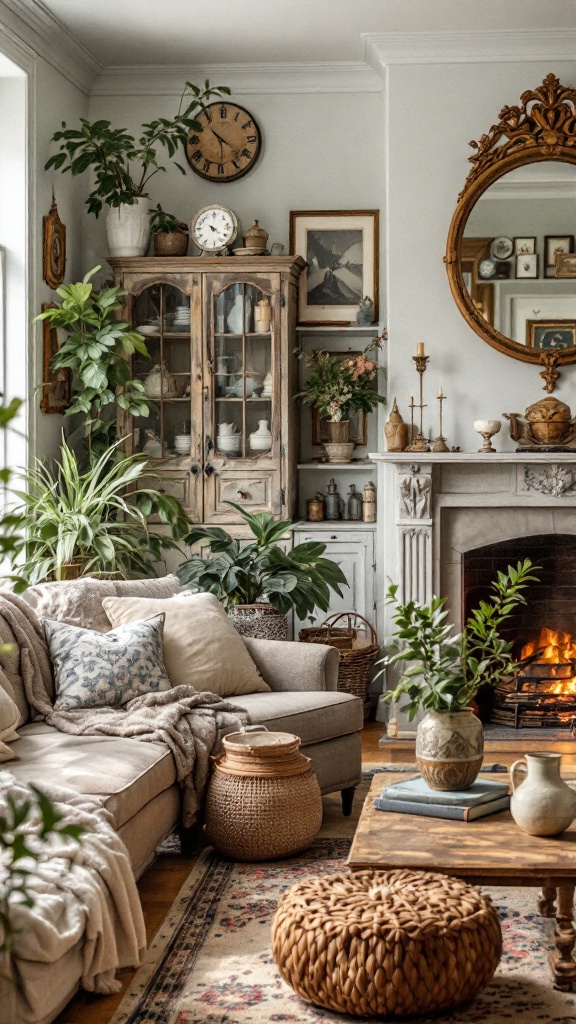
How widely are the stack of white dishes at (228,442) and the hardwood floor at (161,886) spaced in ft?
4.90

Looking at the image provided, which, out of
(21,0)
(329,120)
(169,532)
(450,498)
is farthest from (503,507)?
(21,0)

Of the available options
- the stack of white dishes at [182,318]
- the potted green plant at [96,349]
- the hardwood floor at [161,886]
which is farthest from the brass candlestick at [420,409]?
the hardwood floor at [161,886]

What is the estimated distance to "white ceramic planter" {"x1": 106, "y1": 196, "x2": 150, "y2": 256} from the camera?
18.5 ft

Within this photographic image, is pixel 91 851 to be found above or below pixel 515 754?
above

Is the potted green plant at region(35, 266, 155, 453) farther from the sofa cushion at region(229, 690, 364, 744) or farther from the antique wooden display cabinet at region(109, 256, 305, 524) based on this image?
the sofa cushion at region(229, 690, 364, 744)

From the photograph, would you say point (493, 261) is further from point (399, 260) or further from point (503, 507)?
point (503, 507)

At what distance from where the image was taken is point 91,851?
2.64 m

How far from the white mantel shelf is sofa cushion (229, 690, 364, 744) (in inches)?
57.5

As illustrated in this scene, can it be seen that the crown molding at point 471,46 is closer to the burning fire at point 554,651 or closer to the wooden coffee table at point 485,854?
the burning fire at point 554,651

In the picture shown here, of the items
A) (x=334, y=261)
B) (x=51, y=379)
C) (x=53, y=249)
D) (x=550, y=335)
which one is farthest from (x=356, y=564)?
(x=53, y=249)

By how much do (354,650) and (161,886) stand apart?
2.16m

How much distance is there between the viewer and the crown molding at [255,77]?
5.78 meters

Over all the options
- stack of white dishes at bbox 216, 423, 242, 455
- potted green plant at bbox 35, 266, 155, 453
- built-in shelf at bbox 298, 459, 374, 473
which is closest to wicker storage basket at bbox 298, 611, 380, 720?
built-in shelf at bbox 298, 459, 374, 473

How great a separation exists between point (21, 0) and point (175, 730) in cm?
313
